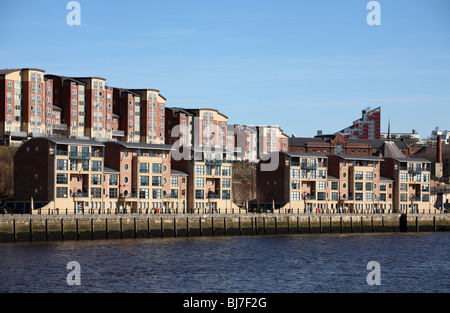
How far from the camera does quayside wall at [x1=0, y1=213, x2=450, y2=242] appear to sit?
109019mm

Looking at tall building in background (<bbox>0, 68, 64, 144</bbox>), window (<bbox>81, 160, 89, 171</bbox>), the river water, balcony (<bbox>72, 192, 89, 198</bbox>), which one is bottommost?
the river water

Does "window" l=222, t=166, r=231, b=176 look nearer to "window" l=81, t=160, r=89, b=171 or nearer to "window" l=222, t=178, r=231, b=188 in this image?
"window" l=222, t=178, r=231, b=188

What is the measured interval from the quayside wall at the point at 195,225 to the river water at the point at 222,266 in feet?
Result: 12.3

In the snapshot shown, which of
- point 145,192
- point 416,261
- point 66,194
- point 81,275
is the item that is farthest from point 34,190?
point 416,261

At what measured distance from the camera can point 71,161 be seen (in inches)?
5010

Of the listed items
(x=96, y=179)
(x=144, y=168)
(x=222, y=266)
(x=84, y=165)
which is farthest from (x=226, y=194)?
(x=222, y=266)

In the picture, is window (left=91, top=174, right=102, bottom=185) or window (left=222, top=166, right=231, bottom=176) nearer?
window (left=91, top=174, right=102, bottom=185)

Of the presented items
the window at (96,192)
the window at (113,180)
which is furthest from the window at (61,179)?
the window at (113,180)

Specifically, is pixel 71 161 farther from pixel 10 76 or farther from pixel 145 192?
pixel 10 76

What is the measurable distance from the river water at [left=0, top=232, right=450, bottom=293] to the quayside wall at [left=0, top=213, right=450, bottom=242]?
375 centimetres

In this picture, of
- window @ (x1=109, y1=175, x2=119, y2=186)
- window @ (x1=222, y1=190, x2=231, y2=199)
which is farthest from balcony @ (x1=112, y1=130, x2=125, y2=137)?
window @ (x1=109, y1=175, x2=119, y2=186)

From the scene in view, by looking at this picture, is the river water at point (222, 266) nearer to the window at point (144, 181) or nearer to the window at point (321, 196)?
the window at point (144, 181)

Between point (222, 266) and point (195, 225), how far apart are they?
40173 mm
